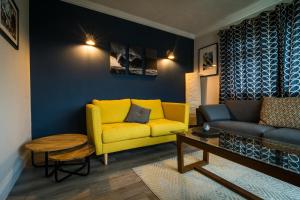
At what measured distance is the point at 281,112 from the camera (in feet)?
7.43

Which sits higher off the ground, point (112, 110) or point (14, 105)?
point (14, 105)

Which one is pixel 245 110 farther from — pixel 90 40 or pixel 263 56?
pixel 90 40

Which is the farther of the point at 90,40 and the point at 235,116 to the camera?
the point at 235,116

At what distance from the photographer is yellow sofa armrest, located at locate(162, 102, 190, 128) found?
2631mm

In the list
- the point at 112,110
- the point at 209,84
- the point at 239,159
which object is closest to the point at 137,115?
the point at 112,110

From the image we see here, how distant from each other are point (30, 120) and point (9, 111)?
845 millimetres

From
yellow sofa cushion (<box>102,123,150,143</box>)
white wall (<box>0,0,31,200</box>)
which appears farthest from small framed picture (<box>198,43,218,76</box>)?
white wall (<box>0,0,31,200</box>)

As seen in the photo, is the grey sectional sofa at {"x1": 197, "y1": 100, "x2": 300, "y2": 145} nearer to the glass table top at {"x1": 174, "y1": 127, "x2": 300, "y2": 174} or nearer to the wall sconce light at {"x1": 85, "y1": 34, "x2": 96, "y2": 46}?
the glass table top at {"x1": 174, "y1": 127, "x2": 300, "y2": 174}

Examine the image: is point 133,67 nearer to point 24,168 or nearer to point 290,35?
point 24,168

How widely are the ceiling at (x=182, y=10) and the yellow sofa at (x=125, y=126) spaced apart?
1.73 meters

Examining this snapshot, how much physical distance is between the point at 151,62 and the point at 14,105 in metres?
2.43

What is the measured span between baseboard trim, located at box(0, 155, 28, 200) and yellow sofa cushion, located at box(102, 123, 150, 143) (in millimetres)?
923

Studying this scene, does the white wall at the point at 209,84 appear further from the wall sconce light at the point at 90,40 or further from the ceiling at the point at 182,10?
the wall sconce light at the point at 90,40

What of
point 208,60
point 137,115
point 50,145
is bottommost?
point 50,145
